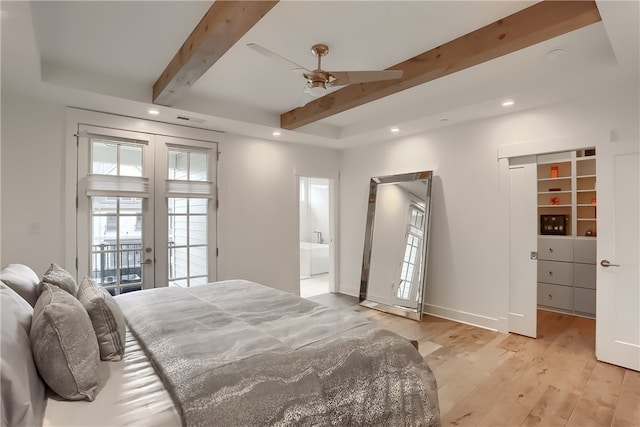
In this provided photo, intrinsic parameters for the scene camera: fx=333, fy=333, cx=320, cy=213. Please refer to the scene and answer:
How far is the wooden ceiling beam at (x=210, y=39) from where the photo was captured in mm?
1881

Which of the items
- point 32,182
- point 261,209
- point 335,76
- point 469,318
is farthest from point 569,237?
point 32,182

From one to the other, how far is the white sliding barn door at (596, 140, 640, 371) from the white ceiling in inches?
28.7

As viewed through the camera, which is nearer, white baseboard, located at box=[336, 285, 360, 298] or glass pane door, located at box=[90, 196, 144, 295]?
glass pane door, located at box=[90, 196, 144, 295]

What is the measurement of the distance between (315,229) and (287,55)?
5636 mm

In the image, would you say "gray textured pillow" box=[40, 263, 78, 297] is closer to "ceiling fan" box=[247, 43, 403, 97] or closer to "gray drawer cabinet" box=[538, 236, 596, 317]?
"ceiling fan" box=[247, 43, 403, 97]

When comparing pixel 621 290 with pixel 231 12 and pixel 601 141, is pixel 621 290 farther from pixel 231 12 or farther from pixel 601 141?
pixel 231 12

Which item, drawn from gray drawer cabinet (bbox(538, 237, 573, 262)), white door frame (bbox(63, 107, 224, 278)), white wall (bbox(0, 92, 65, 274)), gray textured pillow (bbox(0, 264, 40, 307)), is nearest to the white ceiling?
white door frame (bbox(63, 107, 224, 278))

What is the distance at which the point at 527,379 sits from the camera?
270 cm

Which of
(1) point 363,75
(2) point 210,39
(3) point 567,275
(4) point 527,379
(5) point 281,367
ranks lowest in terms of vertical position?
(4) point 527,379

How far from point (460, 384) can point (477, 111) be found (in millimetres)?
2767

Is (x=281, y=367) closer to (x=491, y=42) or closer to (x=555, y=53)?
(x=491, y=42)

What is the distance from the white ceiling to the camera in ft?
7.12

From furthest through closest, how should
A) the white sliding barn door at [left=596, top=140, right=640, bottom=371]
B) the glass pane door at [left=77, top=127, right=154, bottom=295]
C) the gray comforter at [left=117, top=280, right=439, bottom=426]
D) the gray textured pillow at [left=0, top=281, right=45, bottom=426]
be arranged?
1. the glass pane door at [left=77, top=127, right=154, bottom=295]
2. the white sliding barn door at [left=596, top=140, right=640, bottom=371]
3. the gray comforter at [left=117, top=280, right=439, bottom=426]
4. the gray textured pillow at [left=0, top=281, right=45, bottom=426]

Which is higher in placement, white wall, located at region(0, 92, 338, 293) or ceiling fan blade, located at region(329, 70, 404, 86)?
ceiling fan blade, located at region(329, 70, 404, 86)
